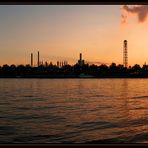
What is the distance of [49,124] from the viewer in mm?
10039

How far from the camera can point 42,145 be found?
6.50 ft

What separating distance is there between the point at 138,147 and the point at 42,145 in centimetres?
52

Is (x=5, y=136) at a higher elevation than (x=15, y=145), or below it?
below

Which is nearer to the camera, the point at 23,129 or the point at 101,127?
the point at 23,129

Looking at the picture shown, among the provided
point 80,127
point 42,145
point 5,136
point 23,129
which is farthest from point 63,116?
point 42,145

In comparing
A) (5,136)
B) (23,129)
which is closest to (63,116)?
(23,129)
